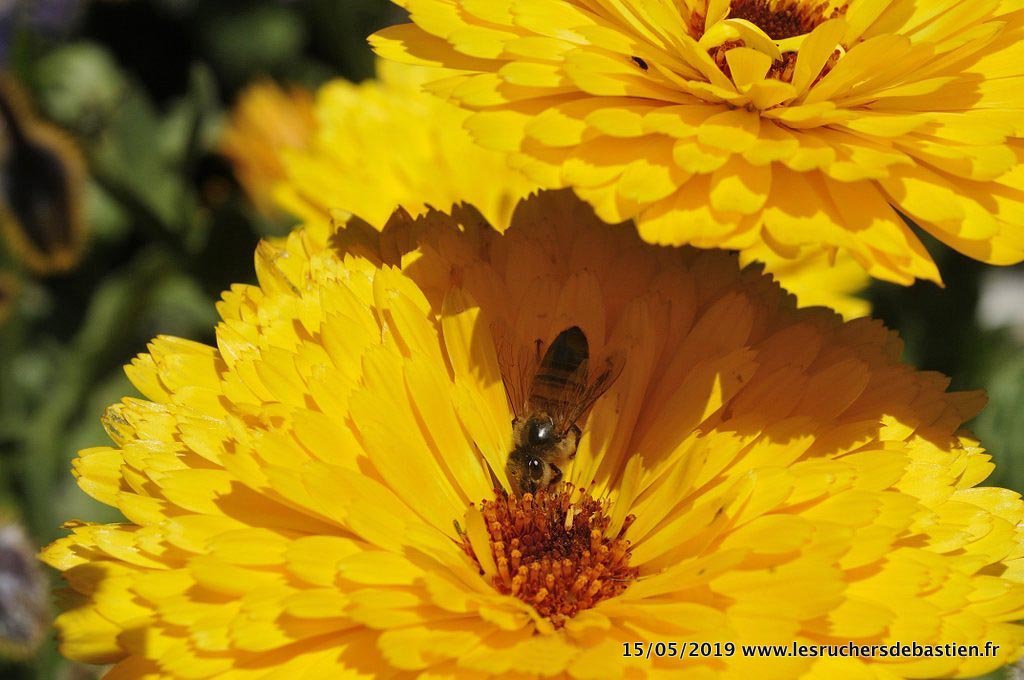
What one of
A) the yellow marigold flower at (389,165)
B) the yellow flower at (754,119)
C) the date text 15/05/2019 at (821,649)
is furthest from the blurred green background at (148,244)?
the yellow flower at (754,119)

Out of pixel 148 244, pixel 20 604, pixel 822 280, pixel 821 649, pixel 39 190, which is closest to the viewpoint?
pixel 821 649

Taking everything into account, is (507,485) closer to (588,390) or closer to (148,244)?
(588,390)

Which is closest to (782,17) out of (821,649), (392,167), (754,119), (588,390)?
(754,119)

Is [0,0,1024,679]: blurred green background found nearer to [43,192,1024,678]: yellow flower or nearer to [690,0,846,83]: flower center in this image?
[43,192,1024,678]: yellow flower

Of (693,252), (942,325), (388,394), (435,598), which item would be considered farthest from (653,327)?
(942,325)

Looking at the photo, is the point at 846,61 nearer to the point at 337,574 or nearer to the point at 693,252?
the point at 693,252
